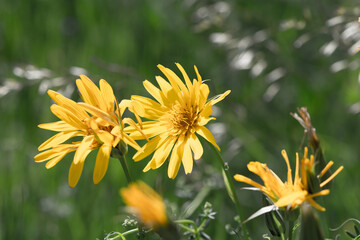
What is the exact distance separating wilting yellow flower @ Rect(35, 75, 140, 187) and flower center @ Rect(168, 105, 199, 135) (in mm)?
109

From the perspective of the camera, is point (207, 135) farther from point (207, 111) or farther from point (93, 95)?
point (93, 95)

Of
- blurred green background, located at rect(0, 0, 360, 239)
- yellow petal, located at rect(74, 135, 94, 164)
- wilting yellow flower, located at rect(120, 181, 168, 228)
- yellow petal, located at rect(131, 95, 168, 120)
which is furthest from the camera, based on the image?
blurred green background, located at rect(0, 0, 360, 239)

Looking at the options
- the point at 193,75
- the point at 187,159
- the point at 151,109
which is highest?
the point at 193,75

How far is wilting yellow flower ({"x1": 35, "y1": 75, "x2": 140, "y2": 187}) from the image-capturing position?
634mm

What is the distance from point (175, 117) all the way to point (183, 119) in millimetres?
12

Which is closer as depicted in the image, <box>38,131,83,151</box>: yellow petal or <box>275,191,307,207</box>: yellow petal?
<box>275,191,307,207</box>: yellow petal

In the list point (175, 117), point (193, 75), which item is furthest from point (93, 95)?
point (193, 75)

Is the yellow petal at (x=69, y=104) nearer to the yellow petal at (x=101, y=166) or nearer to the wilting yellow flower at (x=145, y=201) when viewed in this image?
the yellow petal at (x=101, y=166)

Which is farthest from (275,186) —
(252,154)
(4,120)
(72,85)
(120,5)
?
(120,5)

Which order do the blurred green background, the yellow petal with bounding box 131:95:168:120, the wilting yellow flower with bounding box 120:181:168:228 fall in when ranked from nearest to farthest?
1. the wilting yellow flower with bounding box 120:181:168:228
2. the yellow petal with bounding box 131:95:168:120
3. the blurred green background

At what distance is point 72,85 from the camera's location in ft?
4.33

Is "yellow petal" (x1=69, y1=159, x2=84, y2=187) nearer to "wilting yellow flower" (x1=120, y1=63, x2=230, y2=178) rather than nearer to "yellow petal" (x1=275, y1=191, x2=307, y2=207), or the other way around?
"wilting yellow flower" (x1=120, y1=63, x2=230, y2=178)

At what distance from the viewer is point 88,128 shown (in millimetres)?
705

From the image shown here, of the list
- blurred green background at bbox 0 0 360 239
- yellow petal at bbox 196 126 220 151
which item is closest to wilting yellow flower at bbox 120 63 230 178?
yellow petal at bbox 196 126 220 151
